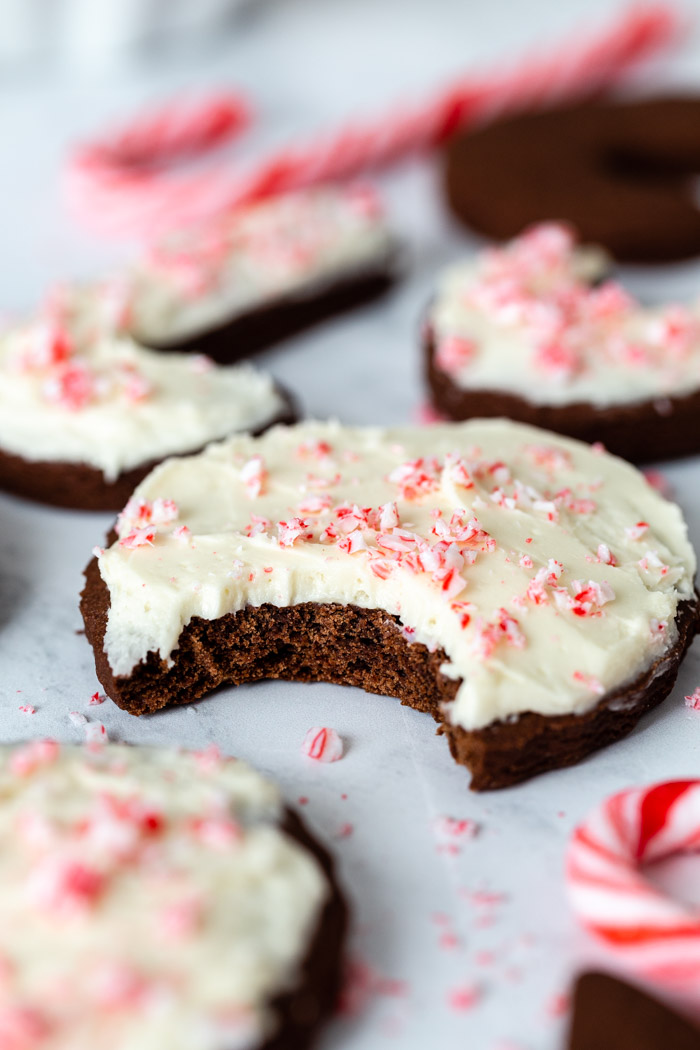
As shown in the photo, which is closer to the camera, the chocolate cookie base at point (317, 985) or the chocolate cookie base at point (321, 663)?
the chocolate cookie base at point (317, 985)

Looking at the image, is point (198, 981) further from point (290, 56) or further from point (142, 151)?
point (290, 56)

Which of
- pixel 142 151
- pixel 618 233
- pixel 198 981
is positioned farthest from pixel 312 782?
pixel 142 151

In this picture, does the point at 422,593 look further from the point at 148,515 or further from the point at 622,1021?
the point at 622,1021

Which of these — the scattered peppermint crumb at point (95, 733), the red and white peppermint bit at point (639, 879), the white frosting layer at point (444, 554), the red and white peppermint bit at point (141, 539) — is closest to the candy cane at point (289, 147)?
the white frosting layer at point (444, 554)

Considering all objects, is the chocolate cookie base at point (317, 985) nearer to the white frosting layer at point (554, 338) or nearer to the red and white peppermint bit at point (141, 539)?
the red and white peppermint bit at point (141, 539)

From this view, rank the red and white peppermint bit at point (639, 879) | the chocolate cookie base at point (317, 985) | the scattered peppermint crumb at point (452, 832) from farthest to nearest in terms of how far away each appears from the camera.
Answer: the scattered peppermint crumb at point (452, 832)
the red and white peppermint bit at point (639, 879)
the chocolate cookie base at point (317, 985)

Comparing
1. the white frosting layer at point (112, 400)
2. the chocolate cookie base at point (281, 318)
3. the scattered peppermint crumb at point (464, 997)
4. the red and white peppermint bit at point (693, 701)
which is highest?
the white frosting layer at point (112, 400)
